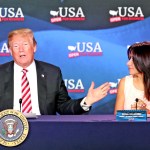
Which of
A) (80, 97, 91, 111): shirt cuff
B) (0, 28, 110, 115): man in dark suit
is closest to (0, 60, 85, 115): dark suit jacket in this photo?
(0, 28, 110, 115): man in dark suit

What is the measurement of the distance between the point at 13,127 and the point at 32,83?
3.81 ft

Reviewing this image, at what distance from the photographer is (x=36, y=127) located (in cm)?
226

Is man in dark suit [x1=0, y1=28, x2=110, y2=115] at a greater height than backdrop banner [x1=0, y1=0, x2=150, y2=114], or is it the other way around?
backdrop banner [x1=0, y1=0, x2=150, y2=114]

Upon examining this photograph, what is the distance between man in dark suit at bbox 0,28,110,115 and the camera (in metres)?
3.22

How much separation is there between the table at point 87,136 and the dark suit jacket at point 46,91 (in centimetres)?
88

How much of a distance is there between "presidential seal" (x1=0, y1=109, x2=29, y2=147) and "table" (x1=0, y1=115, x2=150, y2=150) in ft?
0.11

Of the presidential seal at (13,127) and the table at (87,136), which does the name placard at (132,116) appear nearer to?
the table at (87,136)

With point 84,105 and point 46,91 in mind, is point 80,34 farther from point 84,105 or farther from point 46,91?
point 84,105

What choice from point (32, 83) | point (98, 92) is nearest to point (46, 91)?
point (32, 83)

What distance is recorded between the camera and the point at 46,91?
3248 mm

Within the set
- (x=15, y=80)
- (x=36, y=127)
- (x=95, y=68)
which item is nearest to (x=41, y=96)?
(x=15, y=80)

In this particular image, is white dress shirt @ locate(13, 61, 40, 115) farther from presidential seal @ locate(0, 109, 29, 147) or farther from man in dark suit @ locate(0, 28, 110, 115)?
presidential seal @ locate(0, 109, 29, 147)

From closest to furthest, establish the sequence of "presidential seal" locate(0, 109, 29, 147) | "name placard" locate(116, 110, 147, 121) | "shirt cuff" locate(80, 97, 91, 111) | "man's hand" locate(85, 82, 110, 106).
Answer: "presidential seal" locate(0, 109, 29, 147) → "name placard" locate(116, 110, 147, 121) → "man's hand" locate(85, 82, 110, 106) → "shirt cuff" locate(80, 97, 91, 111)

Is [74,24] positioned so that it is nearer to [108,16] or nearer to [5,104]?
[108,16]
